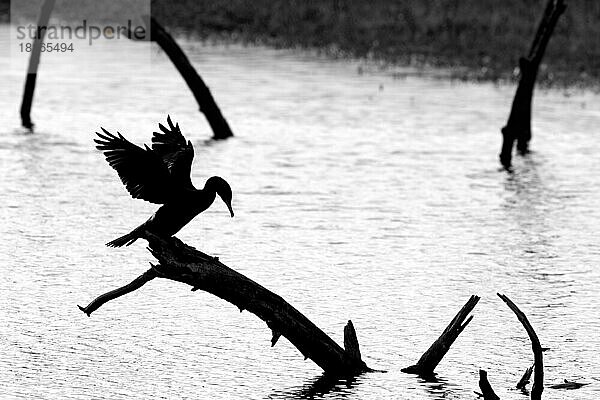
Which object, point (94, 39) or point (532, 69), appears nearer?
point (532, 69)

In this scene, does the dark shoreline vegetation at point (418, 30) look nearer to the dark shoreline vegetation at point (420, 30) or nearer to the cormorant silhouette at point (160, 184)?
the dark shoreline vegetation at point (420, 30)

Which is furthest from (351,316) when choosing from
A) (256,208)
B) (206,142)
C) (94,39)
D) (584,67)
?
(94,39)

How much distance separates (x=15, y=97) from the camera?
22.1 metres

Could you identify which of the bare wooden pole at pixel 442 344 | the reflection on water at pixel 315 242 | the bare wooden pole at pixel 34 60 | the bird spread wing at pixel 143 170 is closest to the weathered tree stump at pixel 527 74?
the reflection on water at pixel 315 242

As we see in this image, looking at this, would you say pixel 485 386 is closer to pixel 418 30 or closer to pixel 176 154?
pixel 176 154

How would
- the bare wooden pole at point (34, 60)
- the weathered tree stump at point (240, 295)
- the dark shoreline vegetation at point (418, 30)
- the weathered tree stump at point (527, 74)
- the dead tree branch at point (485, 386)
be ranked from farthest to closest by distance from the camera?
the dark shoreline vegetation at point (418, 30), the bare wooden pole at point (34, 60), the weathered tree stump at point (527, 74), the weathered tree stump at point (240, 295), the dead tree branch at point (485, 386)

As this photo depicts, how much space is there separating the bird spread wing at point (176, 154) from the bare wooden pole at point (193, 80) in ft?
31.5

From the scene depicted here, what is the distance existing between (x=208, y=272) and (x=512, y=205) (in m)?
7.07

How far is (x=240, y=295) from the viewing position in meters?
7.85

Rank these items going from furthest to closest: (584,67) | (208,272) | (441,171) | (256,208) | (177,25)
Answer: (177,25)
(584,67)
(441,171)
(256,208)
(208,272)

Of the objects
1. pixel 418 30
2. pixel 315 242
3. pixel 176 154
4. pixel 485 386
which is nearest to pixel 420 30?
pixel 418 30

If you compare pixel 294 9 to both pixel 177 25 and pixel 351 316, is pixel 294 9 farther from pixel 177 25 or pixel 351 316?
pixel 351 316

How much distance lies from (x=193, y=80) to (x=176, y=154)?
995cm

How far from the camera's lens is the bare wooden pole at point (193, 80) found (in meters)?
18.0
